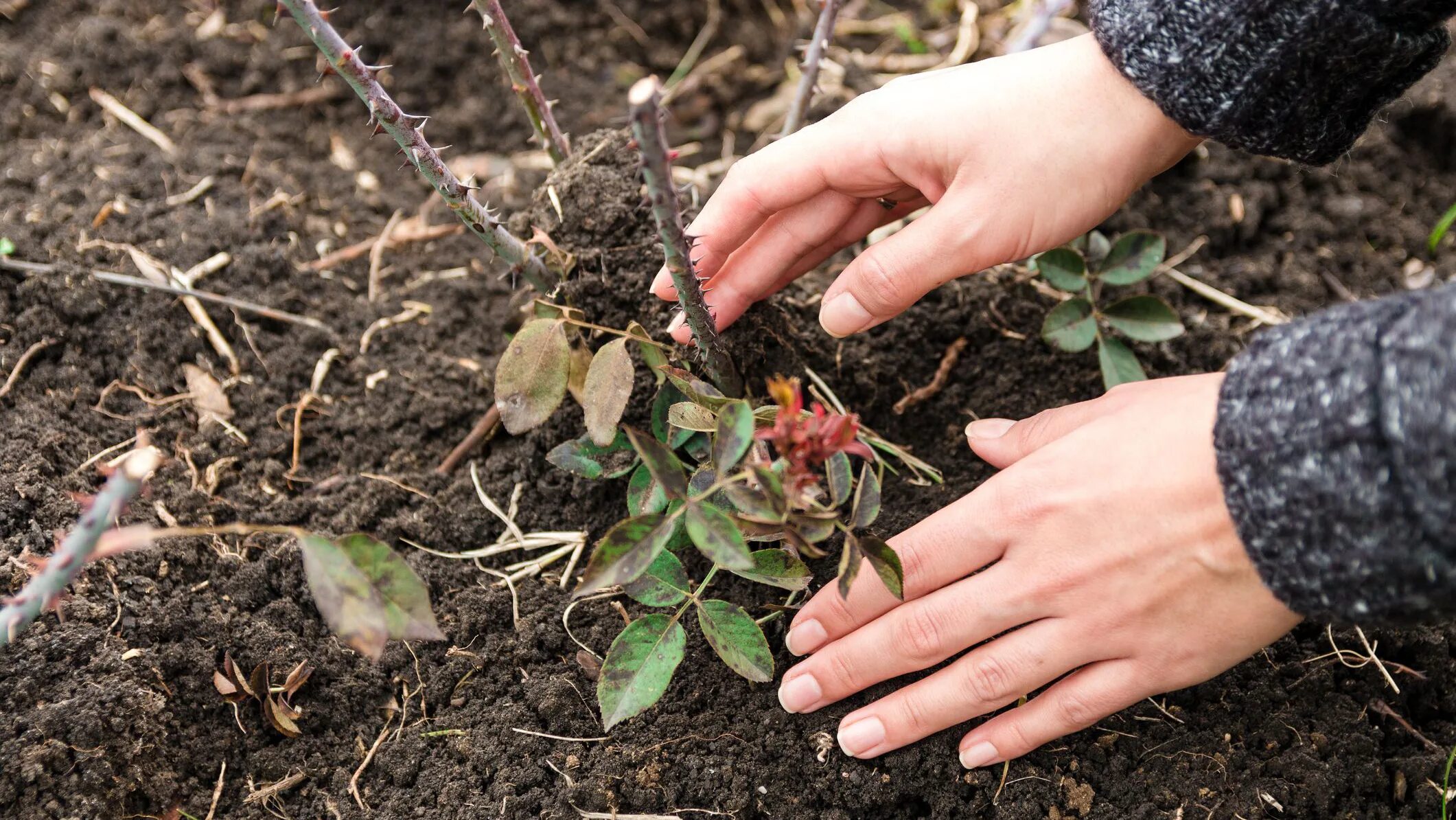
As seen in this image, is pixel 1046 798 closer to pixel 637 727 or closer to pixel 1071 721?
pixel 1071 721

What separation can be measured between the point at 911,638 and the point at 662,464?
1.49 feet

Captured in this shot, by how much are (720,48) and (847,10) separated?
14.8 inches

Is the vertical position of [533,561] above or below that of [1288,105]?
below

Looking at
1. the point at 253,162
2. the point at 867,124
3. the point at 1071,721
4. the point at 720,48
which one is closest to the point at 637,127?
the point at 867,124

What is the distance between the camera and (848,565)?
122cm

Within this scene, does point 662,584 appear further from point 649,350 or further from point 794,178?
point 794,178

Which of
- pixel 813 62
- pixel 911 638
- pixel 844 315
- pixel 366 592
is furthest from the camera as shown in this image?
pixel 813 62

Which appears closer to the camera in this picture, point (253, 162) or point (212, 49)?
point (253, 162)

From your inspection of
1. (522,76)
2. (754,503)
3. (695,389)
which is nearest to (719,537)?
(754,503)

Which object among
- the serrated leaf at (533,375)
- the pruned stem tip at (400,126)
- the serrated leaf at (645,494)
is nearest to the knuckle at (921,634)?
the serrated leaf at (645,494)

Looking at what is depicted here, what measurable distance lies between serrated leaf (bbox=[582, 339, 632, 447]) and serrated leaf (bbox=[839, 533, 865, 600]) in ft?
1.21

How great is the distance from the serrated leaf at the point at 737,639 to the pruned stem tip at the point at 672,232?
0.39m

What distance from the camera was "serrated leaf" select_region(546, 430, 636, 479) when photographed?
1.55m

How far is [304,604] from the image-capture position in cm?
158
